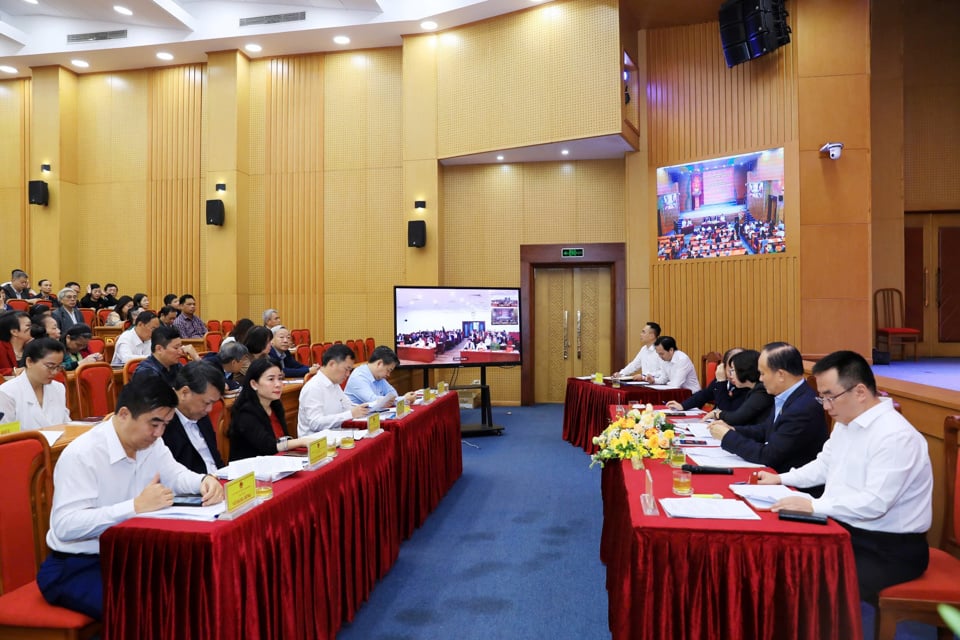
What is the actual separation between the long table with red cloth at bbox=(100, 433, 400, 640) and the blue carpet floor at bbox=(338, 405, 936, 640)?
346mm

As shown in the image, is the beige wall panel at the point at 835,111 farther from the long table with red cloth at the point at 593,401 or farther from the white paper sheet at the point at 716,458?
the white paper sheet at the point at 716,458

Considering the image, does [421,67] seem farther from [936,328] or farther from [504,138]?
[936,328]

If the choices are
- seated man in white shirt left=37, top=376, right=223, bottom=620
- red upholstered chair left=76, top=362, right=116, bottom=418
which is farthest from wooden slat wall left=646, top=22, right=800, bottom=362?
seated man in white shirt left=37, top=376, right=223, bottom=620

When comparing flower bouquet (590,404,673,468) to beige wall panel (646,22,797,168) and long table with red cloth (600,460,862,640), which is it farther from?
beige wall panel (646,22,797,168)

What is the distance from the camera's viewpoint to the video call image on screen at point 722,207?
7535 millimetres

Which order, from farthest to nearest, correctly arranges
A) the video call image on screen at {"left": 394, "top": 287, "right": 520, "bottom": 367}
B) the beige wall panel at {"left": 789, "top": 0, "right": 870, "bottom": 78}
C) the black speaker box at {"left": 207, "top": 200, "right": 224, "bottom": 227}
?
the black speaker box at {"left": 207, "top": 200, "right": 224, "bottom": 227}, the beige wall panel at {"left": 789, "top": 0, "right": 870, "bottom": 78}, the video call image on screen at {"left": 394, "top": 287, "right": 520, "bottom": 367}

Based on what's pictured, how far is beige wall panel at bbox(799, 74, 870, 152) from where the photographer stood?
7.29 m

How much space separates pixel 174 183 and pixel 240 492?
9.70 metres

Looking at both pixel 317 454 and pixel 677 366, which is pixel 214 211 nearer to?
pixel 677 366

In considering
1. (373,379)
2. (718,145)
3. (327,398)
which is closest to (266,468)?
(327,398)

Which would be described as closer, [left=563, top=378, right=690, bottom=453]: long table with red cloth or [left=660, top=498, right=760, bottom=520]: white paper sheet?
[left=660, top=498, right=760, bottom=520]: white paper sheet

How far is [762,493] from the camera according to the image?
2162 mm

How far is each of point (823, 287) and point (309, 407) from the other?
656 centimetres

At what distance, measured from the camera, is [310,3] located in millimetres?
8703
